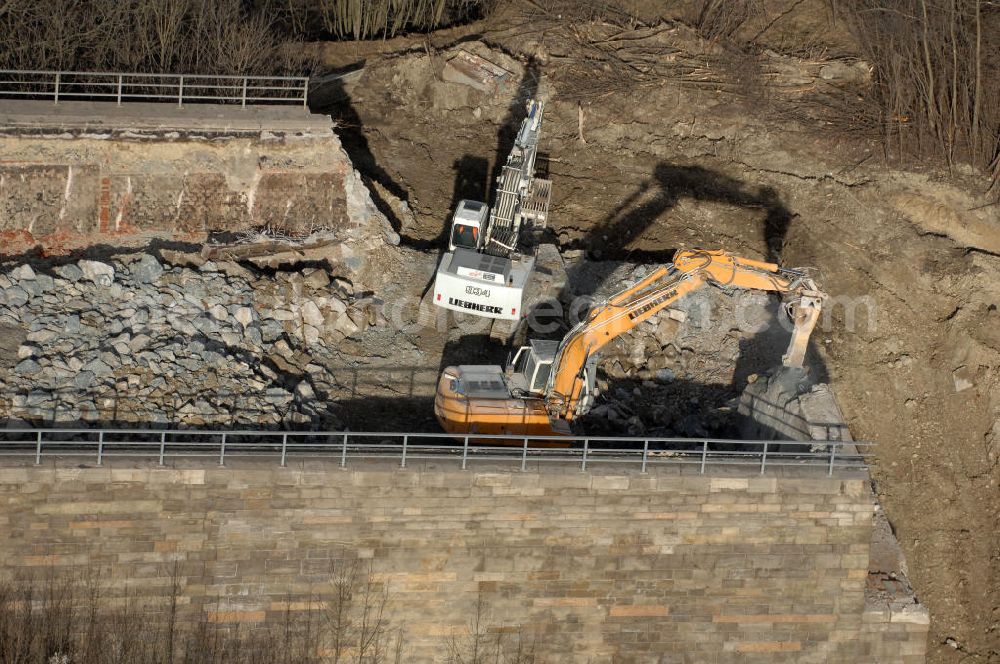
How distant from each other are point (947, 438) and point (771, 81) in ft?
42.4

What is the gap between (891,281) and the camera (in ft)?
101

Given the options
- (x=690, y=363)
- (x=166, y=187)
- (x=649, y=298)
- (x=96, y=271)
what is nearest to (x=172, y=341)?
A: (x=96, y=271)

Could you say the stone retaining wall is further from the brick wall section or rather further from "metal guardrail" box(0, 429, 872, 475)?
the brick wall section

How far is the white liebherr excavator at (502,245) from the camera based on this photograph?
→ 26391 mm

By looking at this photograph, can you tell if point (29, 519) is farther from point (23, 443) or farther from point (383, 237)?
point (383, 237)

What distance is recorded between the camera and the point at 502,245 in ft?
92.6

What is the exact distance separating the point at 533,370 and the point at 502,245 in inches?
195

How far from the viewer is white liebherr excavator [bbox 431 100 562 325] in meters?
26.4

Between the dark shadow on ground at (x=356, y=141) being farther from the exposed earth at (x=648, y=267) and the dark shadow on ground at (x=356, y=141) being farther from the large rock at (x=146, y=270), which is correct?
the large rock at (x=146, y=270)

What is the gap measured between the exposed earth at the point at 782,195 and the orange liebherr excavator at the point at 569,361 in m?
3.87

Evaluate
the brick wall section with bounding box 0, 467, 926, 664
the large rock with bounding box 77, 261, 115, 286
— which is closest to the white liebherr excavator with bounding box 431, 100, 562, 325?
the brick wall section with bounding box 0, 467, 926, 664

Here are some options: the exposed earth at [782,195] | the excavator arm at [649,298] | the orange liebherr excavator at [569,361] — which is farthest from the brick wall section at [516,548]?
the exposed earth at [782,195]

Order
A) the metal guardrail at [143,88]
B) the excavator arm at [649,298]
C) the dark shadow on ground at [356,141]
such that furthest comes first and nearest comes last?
the dark shadow on ground at [356,141] < the metal guardrail at [143,88] < the excavator arm at [649,298]

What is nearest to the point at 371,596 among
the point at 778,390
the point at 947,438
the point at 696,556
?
the point at 696,556
